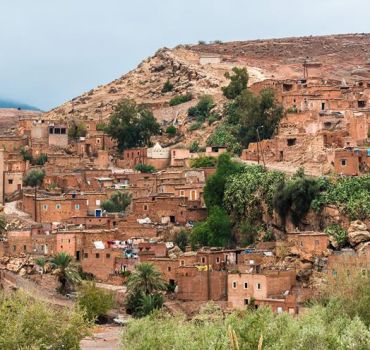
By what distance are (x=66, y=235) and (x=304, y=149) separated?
35.4 ft

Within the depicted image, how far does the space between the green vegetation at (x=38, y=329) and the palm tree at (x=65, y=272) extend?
33.5 ft

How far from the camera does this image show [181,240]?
52.7 m

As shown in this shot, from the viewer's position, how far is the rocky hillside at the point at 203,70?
7412 cm

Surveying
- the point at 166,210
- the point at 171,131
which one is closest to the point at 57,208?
the point at 166,210

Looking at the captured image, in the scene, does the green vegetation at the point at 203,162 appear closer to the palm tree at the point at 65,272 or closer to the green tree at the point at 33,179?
the green tree at the point at 33,179

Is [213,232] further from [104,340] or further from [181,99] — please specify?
[181,99]

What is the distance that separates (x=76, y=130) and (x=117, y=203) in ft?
35.3

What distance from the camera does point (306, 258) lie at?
49125 mm

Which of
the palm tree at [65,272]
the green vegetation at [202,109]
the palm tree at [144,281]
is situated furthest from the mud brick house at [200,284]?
the green vegetation at [202,109]

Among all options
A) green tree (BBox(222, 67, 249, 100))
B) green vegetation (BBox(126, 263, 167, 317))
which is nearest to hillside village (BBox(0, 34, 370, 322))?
green tree (BBox(222, 67, 249, 100))

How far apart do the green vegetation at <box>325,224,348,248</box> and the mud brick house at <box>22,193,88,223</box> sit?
9392 millimetres

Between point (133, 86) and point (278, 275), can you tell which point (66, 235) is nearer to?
point (278, 275)

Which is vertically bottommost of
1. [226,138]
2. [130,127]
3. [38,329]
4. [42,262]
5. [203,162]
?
[38,329]

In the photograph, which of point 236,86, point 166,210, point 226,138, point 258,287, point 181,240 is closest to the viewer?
point 258,287
